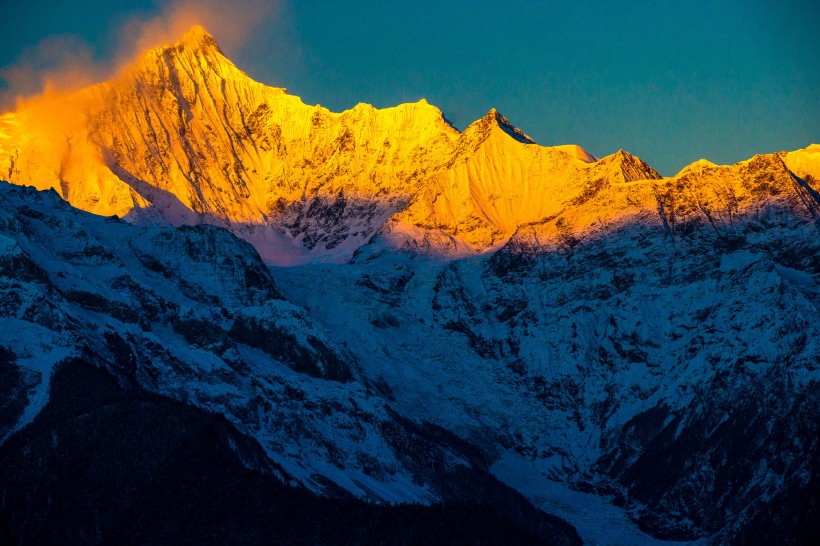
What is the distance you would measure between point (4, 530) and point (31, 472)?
7962mm

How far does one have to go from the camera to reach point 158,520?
196 m

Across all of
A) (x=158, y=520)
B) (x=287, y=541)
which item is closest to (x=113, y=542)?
(x=158, y=520)

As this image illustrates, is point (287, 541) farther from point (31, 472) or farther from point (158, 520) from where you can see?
point (31, 472)

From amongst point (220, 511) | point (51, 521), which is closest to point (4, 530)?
point (51, 521)

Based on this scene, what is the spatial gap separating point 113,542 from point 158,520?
18.5 ft

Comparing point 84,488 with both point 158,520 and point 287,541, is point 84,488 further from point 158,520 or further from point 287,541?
point 287,541

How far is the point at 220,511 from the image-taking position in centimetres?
19775

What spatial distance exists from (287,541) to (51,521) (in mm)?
25071

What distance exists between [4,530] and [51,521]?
4.93 m

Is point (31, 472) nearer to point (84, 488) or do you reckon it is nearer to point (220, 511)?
point (84, 488)

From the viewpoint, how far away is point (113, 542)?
193 m

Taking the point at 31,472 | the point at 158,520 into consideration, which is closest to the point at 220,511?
the point at 158,520

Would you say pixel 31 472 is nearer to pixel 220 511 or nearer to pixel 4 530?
pixel 4 530

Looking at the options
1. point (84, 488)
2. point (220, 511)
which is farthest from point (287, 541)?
point (84, 488)
